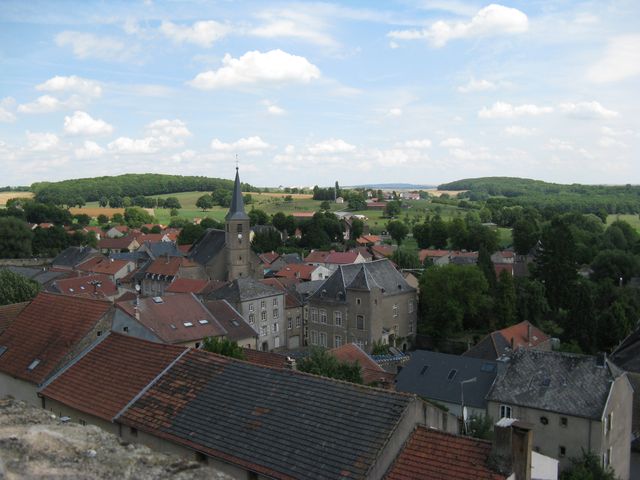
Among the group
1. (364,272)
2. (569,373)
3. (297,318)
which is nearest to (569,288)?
(364,272)

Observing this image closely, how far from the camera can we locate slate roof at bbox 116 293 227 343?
36.0m

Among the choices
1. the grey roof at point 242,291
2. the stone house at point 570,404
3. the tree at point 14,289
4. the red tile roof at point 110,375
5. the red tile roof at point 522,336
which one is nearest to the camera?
the red tile roof at point 110,375

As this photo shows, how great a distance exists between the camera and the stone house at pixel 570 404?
26.8m

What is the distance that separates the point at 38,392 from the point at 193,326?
18.8 m

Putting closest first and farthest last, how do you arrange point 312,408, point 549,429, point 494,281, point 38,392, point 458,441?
point 458,441 → point 312,408 → point 38,392 → point 549,429 → point 494,281

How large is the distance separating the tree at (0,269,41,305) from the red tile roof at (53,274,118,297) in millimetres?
13223

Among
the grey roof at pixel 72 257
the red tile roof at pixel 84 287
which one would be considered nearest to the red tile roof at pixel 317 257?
the grey roof at pixel 72 257

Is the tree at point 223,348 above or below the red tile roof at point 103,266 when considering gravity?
above

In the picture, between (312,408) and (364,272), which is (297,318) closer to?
(364,272)

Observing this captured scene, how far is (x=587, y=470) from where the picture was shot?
75.1 ft

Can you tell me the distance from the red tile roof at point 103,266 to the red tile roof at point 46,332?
56731 millimetres

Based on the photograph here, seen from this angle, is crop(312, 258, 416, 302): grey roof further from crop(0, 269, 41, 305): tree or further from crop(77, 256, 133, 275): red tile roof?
crop(77, 256, 133, 275): red tile roof

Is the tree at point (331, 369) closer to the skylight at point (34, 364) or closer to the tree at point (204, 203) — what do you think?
the skylight at point (34, 364)

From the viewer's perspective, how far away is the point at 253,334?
41875mm
